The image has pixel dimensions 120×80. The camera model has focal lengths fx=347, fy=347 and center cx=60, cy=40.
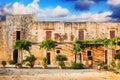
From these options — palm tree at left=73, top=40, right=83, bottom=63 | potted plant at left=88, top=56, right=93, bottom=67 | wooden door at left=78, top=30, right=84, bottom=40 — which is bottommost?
potted plant at left=88, top=56, right=93, bottom=67

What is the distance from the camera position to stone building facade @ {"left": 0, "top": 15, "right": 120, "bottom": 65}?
41906mm

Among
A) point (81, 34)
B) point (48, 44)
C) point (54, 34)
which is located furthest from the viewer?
point (54, 34)

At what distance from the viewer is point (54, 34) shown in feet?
140

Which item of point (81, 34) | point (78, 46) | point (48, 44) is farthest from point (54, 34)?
point (48, 44)

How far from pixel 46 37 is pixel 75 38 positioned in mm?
3583

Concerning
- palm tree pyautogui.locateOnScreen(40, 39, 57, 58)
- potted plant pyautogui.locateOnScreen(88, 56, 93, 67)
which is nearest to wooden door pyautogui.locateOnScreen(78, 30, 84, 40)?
potted plant pyautogui.locateOnScreen(88, 56, 93, 67)

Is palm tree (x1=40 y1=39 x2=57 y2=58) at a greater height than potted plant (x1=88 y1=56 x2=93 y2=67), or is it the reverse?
palm tree (x1=40 y1=39 x2=57 y2=58)

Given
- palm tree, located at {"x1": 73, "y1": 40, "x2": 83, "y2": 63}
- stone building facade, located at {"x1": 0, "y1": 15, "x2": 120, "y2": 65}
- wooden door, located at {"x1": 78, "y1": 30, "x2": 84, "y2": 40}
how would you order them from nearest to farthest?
palm tree, located at {"x1": 73, "y1": 40, "x2": 83, "y2": 63}, stone building facade, located at {"x1": 0, "y1": 15, "x2": 120, "y2": 65}, wooden door, located at {"x1": 78, "y1": 30, "x2": 84, "y2": 40}

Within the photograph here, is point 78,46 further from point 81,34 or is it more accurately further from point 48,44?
point 48,44

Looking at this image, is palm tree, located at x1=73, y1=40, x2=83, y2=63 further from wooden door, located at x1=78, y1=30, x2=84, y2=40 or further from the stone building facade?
wooden door, located at x1=78, y1=30, x2=84, y2=40

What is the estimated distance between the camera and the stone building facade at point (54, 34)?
41.9m

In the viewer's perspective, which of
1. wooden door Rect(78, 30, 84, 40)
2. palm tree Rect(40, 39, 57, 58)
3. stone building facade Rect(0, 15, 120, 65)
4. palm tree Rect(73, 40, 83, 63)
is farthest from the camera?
wooden door Rect(78, 30, 84, 40)

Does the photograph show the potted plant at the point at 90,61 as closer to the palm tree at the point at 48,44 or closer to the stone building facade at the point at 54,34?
the stone building facade at the point at 54,34

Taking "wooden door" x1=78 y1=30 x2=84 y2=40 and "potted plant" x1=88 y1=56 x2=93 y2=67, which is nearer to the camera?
"potted plant" x1=88 y1=56 x2=93 y2=67
